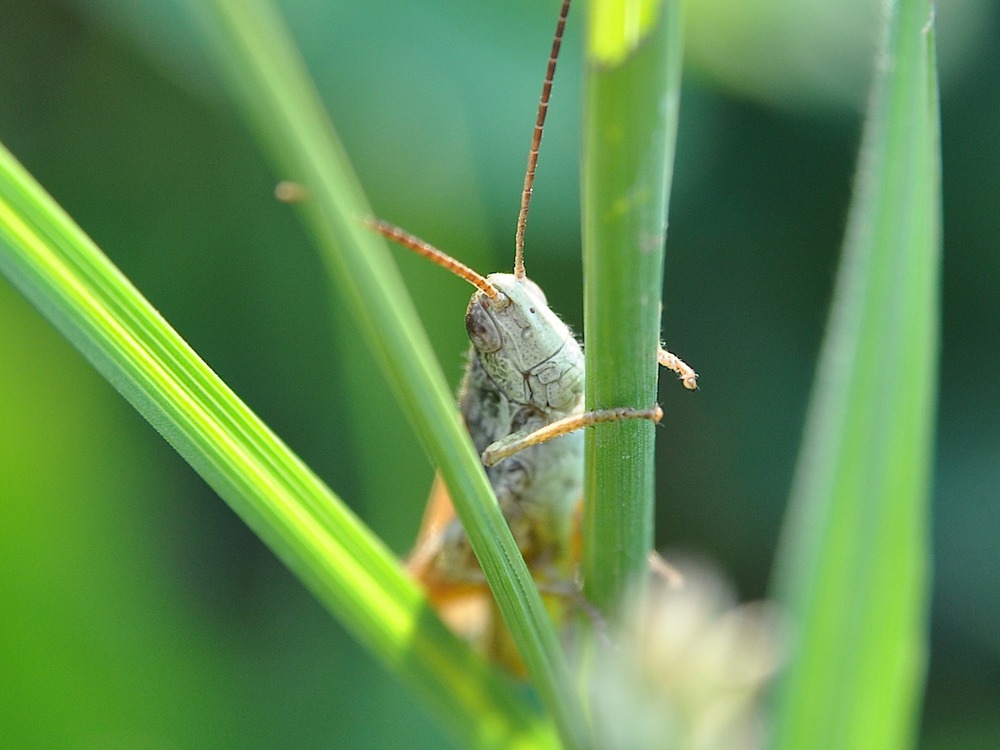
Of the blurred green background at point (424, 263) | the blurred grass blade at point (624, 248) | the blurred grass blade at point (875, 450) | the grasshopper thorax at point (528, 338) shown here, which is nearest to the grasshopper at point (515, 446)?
the grasshopper thorax at point (528, 338)

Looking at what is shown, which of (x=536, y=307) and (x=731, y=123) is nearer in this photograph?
(x=536, y=307)

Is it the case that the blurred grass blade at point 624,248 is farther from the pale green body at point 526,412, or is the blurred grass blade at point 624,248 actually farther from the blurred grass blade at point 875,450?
the pale green body at point 526,412

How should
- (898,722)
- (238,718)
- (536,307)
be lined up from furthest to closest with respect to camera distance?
(238,718) < (536,307) < (898,722)

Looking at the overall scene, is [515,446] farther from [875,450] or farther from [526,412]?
[875,450]

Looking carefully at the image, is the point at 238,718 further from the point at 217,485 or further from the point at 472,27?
the point at 472,27

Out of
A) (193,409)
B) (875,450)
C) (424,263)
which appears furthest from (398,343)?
(424,263)

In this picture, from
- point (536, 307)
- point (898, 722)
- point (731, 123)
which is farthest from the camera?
point (731, 123)

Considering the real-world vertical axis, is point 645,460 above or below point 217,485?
above

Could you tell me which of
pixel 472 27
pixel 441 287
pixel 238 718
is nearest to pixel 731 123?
pixel 472 27
